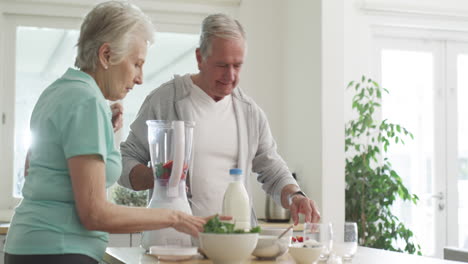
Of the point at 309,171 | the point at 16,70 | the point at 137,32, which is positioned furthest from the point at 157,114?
the point at 16,70

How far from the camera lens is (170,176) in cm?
191

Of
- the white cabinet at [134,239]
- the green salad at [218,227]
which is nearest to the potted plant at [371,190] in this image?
the white cabinet at [134,239]

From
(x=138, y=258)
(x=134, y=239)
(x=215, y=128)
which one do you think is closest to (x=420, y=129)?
(x=134, y=239)

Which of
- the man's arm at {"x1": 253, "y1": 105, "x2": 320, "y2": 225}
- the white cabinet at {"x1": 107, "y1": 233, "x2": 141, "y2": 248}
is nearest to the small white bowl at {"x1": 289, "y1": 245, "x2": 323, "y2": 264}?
the man's arm at {"x1": 253, "y1": 105, "x2": 320, "y2": 225}

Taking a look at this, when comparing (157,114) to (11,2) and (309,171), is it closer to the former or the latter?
(309,171)

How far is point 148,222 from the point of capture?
158cm

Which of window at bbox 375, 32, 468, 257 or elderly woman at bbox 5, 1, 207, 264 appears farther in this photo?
window at bbox 375, 32, 468, 257

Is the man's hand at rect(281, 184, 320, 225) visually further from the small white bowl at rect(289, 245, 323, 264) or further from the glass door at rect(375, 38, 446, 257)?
the glass door at rect(375, 38, 446, 257)

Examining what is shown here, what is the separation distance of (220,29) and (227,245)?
905mm

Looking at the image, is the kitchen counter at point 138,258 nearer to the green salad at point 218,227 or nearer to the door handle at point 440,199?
the green salad at point 218,227

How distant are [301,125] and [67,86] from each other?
298cm

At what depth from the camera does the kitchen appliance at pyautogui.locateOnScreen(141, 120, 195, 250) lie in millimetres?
1908

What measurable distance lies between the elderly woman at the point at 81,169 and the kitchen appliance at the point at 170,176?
27 centimetres

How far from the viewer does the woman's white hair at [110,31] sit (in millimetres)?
1628
